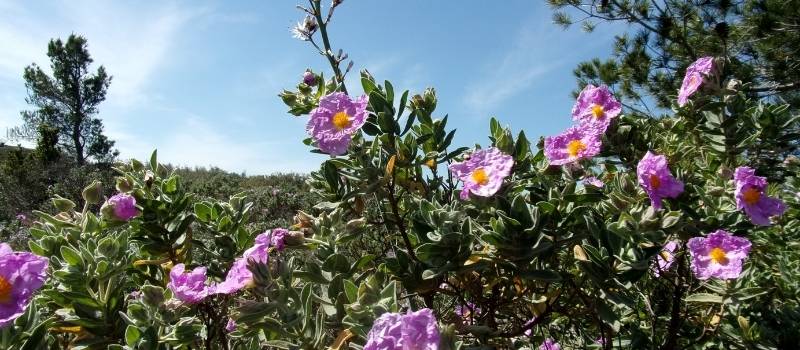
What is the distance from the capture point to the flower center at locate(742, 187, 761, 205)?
1.25 m

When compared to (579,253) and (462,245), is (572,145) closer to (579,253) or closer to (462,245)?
(579,253)

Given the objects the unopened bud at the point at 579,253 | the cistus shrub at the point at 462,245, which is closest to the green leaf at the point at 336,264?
the cistus shrub at the point at 462,245

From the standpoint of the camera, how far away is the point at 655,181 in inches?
47.9

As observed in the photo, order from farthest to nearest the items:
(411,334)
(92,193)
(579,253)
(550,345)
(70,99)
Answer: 1. (70,99)
2. (550,345)
3. (92,193)
4. (579,253)
5. (411,334)

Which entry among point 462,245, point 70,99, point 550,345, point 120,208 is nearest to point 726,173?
point 462,245

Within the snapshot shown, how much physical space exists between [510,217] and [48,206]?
13.7 meters

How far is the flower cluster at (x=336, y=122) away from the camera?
138 cm

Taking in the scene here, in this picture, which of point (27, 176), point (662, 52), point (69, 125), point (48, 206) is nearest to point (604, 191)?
point (662, 52)

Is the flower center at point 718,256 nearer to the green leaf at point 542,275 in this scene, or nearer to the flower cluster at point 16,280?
the green leaf at point 542,275

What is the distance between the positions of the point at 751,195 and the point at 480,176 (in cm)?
64

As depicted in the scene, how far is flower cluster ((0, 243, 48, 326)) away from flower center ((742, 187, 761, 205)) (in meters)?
1.60

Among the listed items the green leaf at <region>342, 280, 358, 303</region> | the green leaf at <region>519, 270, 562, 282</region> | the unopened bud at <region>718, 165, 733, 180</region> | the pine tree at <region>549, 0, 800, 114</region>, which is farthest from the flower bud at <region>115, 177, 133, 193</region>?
the pine tree at <region>549, 0, 800, 114</region>

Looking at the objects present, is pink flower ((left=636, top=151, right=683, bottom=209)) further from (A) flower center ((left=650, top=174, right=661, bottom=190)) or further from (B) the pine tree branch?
(B) the pine tree branch

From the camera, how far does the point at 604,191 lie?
1358 millimetres
